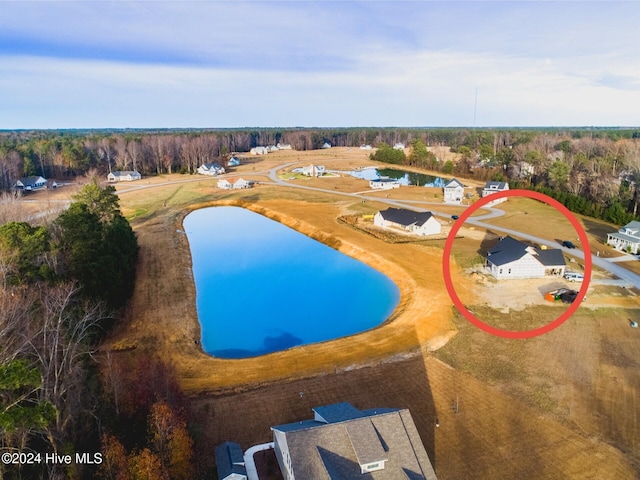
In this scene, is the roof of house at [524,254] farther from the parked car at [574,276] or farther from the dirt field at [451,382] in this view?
the dirt field at [451,382]

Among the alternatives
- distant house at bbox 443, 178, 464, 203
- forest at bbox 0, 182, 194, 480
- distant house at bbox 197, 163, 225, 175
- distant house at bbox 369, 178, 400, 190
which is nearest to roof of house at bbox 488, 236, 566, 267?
forest at bbox 0, 182, 194, 480

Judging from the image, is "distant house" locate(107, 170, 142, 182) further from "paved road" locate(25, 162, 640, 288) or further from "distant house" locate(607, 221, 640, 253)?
"distant house" locate(607, 221, 640, 253)

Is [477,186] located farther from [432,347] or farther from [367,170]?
[432,347]

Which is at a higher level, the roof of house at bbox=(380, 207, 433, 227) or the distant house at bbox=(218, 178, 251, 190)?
the distant house at bbox=(218, 178, 251, 190)

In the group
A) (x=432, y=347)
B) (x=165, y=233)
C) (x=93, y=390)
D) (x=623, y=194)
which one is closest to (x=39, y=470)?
(x=93, y=390)

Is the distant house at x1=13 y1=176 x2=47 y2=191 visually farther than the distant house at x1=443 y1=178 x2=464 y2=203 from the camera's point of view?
Yes

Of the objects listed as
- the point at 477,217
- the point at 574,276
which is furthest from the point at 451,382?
the point at 477,217

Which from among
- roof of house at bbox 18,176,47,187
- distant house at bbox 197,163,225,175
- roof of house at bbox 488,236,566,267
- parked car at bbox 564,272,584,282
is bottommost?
parked car at bbox 564,272,584,282

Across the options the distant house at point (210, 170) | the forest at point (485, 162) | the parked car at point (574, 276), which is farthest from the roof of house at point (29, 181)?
the parked car at point (574, 276)
